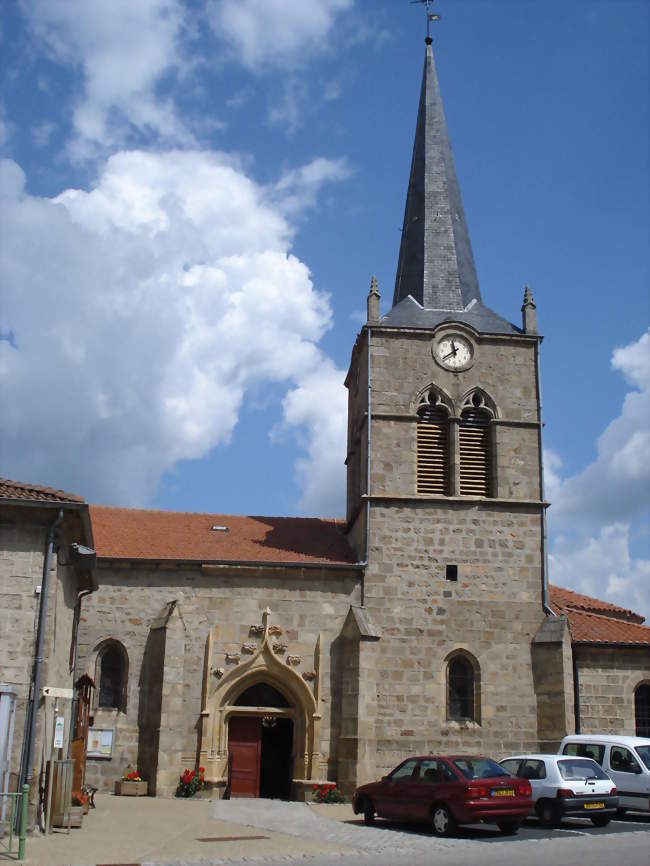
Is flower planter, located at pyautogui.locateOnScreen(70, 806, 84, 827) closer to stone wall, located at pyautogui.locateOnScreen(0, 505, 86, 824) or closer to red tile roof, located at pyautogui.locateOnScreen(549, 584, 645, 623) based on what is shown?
stone wall, located at pyautogui.locateOnScreen(0, 505, 86, 824)

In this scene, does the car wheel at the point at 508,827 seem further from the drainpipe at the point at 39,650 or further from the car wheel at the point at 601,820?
the drainpipe at the point at 39,650

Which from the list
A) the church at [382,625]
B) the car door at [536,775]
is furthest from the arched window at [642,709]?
the car door at [536,775]

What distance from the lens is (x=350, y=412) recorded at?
99.9 feet

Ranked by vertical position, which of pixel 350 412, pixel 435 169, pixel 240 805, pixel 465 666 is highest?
pixel 435 169

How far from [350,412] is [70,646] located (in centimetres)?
1281

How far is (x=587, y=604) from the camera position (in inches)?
1161

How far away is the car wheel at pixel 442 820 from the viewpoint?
15.3 metres

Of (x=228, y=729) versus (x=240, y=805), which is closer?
(x=240, y=805)

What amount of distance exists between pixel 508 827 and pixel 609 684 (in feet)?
32.7

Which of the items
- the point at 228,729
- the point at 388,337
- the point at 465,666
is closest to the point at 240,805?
the point at 228,729

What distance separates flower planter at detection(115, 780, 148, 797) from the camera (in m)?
22.4

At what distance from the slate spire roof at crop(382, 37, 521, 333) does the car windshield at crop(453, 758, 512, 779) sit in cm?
1436

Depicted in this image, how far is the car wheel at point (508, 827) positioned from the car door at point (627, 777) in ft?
11.5

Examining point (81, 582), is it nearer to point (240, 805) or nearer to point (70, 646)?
point (70, 646)
